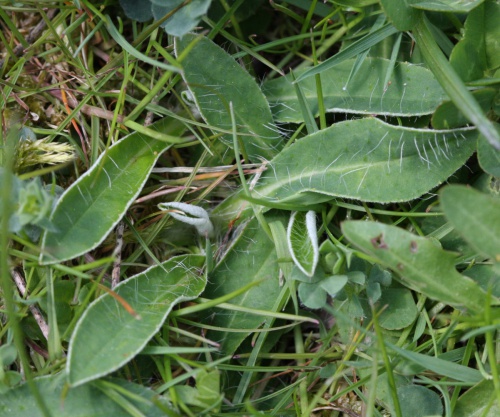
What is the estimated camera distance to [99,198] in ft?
4.93

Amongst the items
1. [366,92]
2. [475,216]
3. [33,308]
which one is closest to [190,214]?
[33,308]

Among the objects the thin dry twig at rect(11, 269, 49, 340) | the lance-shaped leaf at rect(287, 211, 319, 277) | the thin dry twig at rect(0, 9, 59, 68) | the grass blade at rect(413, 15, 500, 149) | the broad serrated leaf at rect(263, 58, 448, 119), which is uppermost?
the thin dry twig at rect(0, 9, 59, 68)

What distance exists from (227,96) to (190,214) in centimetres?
34

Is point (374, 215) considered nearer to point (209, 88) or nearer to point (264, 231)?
point (264, 231)

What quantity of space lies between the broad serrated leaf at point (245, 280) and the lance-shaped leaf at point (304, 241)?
0.19ft

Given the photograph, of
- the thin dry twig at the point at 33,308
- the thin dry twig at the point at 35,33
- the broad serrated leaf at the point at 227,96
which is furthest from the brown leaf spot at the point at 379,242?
the thin dry twig at the point at 35,33

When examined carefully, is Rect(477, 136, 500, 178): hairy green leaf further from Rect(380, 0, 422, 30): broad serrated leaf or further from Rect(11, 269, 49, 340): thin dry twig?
Rect(11, 269, 49, 340): thin dry twig

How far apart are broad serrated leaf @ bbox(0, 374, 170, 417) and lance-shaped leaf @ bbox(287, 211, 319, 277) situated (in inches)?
18.5

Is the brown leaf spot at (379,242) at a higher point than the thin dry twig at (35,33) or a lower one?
lower

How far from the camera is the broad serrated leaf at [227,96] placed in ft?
5.18

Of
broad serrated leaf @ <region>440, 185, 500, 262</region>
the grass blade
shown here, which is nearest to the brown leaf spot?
broad serrated leaf @ <region>440, 185, 500, 262</region>

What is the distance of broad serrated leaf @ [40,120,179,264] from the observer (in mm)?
1439

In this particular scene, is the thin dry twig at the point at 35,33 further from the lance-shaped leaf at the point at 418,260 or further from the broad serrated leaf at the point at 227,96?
the lance-shaped leaf at the point at 418,260

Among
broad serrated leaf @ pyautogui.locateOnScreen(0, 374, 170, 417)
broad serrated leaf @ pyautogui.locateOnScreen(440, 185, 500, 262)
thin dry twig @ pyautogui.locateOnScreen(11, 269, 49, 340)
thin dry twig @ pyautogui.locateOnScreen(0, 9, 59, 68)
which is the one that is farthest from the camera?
thin dry twig @ pyautogui.locateOnScreen(0, 9, 59, 68)
